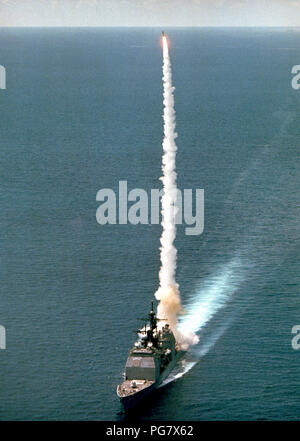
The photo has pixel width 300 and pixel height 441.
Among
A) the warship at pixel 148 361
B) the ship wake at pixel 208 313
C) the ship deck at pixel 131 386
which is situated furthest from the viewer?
the ship wake at pixel 208 313

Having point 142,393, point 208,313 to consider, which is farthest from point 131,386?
point 208,313

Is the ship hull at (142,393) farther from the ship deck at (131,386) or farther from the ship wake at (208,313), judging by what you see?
the ship wake at (208,313)

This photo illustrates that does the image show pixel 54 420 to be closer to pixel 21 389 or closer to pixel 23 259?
pixel 21 389

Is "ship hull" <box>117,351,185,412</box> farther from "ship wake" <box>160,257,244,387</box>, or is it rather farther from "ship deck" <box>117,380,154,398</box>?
"ship wake" <box>160,257,244,387</box>

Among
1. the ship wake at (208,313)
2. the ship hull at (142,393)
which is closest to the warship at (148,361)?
the ship hull at (142,393)

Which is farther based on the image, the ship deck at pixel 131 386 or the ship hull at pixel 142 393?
the ship deck at pixel 131 386

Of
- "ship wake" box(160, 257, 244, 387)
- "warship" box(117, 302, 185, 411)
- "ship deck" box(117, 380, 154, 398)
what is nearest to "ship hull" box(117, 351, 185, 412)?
"warship" box(117, 302, 185, 411)
